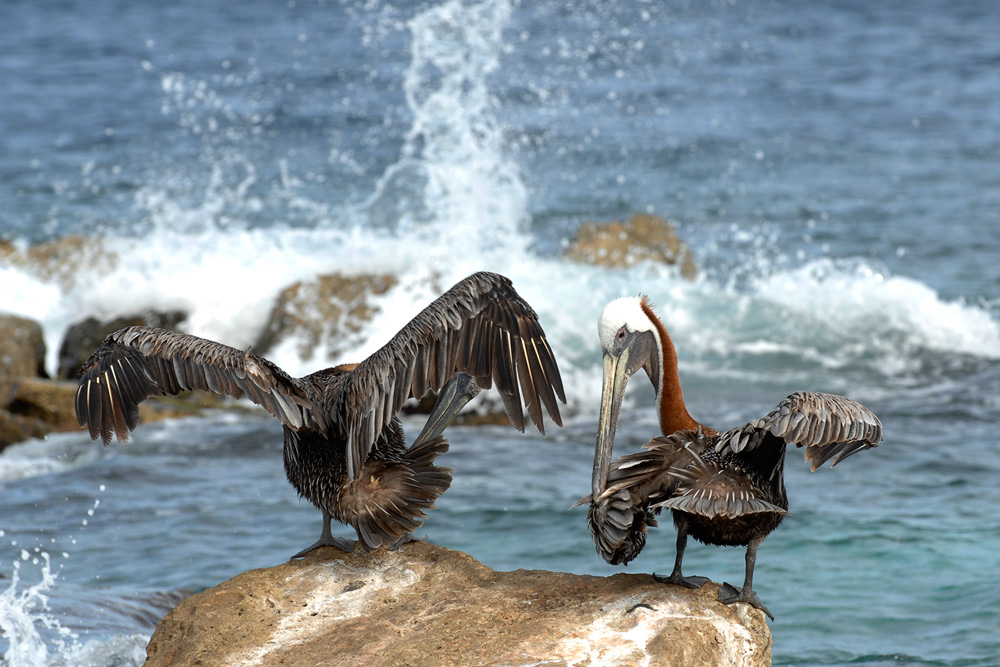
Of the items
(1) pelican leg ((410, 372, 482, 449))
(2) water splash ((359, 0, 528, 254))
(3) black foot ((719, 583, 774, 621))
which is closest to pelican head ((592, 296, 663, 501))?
(3) black foot ((719, 583, 774, 621))

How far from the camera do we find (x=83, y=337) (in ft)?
36.5

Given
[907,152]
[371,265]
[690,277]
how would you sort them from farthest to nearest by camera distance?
[907,152]
[690,277]
[371,265]

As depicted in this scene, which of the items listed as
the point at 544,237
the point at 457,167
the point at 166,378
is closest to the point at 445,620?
the point at 166,378

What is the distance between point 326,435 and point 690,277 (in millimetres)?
9220

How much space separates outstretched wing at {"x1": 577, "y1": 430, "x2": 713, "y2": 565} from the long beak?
6cm

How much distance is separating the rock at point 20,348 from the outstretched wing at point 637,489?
24.2 ft

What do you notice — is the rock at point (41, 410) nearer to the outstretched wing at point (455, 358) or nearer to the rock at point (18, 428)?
the rock at point (18, 428)

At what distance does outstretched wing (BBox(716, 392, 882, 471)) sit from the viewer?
12.9ft

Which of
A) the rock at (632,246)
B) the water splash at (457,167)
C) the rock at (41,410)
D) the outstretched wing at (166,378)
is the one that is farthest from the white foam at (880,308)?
the outstretched wing at (166,378)

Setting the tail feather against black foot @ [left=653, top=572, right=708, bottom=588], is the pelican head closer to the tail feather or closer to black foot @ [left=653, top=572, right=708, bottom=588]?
black foot @ [left=653, top=572, right=708, bottom=588]

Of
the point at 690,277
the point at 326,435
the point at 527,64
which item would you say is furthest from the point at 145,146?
the point at 326,435

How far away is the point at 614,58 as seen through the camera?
2133 centimetres

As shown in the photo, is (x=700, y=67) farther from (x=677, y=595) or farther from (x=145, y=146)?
(x=677, y=595)

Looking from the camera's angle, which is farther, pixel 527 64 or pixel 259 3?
pixel 259 3
